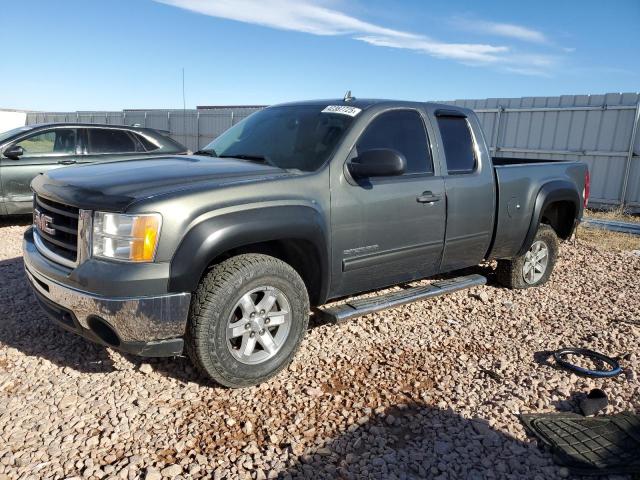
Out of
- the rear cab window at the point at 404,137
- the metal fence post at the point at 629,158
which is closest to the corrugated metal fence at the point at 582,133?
the metal fence post at the point at 629,158

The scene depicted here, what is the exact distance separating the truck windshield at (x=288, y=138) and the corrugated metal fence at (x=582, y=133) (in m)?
10.3

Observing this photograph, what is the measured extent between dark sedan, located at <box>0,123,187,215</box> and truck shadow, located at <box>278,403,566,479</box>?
20.7 feet

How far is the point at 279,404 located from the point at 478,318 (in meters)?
2.35

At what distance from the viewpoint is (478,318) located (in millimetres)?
4629

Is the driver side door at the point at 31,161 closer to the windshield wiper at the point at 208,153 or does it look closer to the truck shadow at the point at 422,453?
the windshield wiper at the point at 208,153

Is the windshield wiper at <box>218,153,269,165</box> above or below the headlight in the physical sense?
above

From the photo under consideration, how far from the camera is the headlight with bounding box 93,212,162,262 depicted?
270 cm

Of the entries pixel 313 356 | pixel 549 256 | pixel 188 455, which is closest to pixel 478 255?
pixel 549 256

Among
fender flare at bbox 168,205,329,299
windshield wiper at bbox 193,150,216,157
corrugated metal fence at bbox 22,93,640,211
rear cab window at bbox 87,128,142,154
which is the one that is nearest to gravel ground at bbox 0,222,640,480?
fender flare at bbox 168,205,329,299

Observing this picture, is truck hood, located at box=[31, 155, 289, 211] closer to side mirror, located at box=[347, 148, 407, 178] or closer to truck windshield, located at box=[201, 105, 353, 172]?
truck windshield, located at box=[201, 105, 353, 172]

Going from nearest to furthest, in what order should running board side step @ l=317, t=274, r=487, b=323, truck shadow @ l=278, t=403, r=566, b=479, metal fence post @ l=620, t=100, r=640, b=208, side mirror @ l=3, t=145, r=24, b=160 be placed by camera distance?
truck shadow @ l=278, t=403, r=566, b=479, running board side step @ l=317, t=274, r=487, b=323, side mirror @ l=3, t=145, r=24, b=160, metal fence post @ l=620, t=100, r=640, b=208

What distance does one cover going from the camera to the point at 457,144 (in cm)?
451

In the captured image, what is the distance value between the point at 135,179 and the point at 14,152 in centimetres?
539

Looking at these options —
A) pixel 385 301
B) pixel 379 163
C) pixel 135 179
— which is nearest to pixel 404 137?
pixel 379 163
